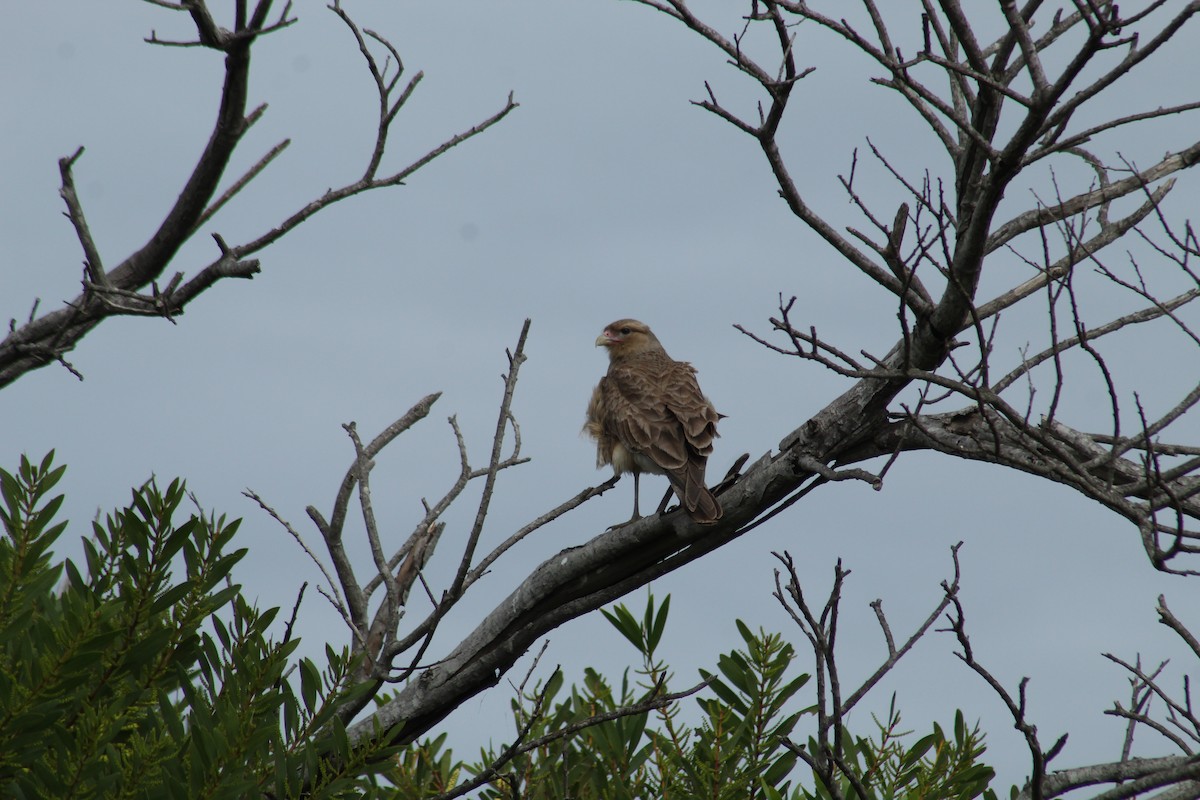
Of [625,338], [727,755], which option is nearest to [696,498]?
[727,755]

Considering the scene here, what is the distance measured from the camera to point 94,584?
12.5ft

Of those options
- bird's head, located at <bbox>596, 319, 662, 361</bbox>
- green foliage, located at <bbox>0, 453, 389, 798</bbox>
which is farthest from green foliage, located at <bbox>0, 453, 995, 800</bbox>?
bird's head, located at <bbox>596, 319, 662, 361</bbox>

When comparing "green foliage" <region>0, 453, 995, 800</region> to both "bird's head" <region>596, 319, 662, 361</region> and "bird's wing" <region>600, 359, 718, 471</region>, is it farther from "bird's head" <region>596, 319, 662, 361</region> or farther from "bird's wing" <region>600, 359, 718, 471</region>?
"bird's head" <region>596, 319, 662, 361</region>

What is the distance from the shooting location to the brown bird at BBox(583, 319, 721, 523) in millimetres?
6230

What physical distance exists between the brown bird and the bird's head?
0.87m

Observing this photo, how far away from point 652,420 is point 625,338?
2395 millimetres

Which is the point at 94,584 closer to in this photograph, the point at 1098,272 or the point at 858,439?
the point at 858,439

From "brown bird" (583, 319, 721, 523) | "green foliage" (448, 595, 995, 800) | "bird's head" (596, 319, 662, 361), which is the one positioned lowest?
"green foliage" (448, 595, 995, 800)

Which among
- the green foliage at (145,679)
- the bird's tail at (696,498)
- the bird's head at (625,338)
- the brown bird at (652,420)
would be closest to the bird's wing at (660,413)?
the brown bird at (652,420)

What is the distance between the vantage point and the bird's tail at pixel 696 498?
4609mm

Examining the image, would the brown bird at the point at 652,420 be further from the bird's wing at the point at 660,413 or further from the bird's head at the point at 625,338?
the bird's head at the point at 625,338

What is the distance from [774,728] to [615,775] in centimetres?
68

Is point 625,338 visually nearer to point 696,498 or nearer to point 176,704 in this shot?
point 696,498

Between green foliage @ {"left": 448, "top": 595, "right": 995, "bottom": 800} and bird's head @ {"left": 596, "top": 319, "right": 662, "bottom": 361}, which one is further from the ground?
bird's head @ {"left": 596, "top": 319, "right": 662, "bottom": 361}
